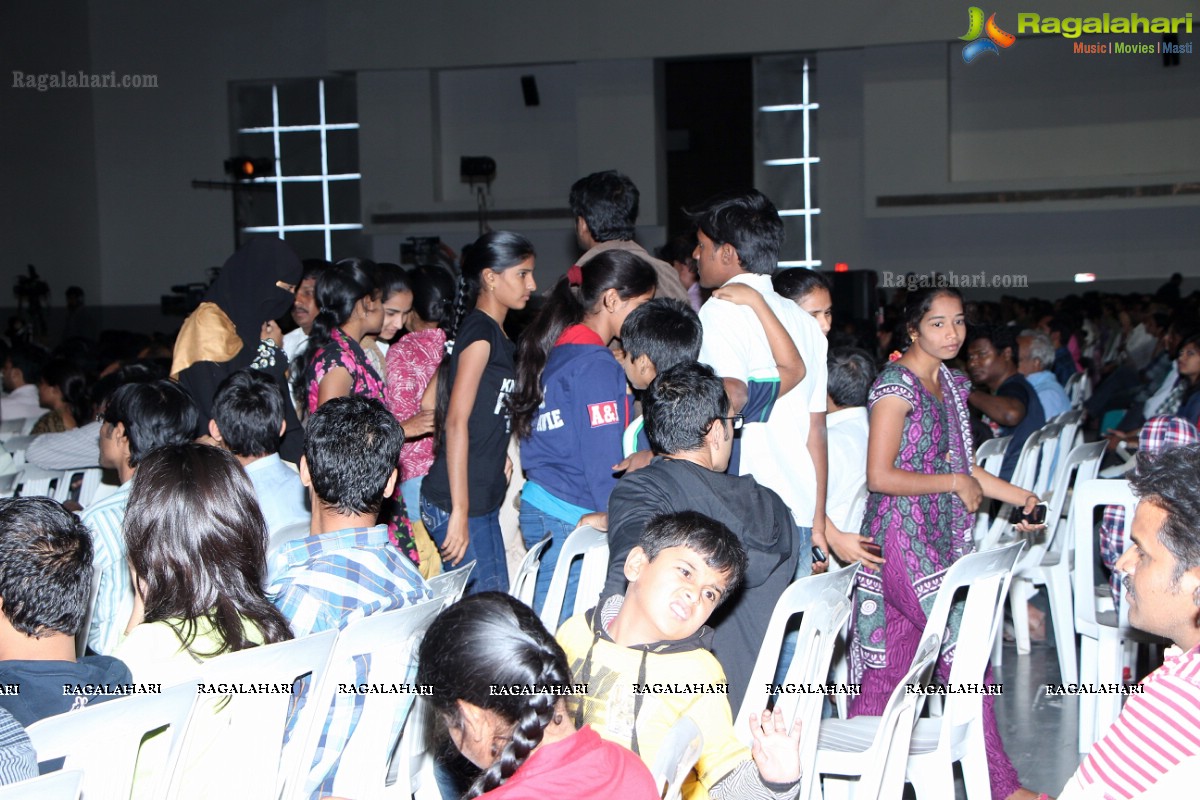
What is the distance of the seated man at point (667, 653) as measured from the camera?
5.29 feet

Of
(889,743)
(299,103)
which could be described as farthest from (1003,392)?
(299,103)

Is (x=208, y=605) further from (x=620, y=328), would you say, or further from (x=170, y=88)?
(x=170, y=88)

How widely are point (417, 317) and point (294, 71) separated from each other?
1107cm

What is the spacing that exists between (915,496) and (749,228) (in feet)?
2.60

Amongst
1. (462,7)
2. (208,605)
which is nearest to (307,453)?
(208,605)

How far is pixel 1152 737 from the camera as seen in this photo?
129 cm

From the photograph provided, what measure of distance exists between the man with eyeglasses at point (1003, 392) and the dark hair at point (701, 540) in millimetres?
2874

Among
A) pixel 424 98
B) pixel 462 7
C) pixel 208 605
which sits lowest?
pixel 208 605

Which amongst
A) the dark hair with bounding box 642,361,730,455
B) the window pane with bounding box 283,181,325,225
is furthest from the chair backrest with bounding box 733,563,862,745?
the window pane with bounding box 283,181,325,225

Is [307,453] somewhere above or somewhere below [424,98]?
below

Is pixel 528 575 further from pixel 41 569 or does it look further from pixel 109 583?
pixel 41 569

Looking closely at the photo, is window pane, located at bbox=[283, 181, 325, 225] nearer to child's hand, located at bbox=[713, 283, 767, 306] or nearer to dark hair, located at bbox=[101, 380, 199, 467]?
dark hair, located at bbox=[101, 380, 199, 467]

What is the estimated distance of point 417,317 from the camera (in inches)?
159

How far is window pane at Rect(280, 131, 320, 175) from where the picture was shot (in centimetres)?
1431
